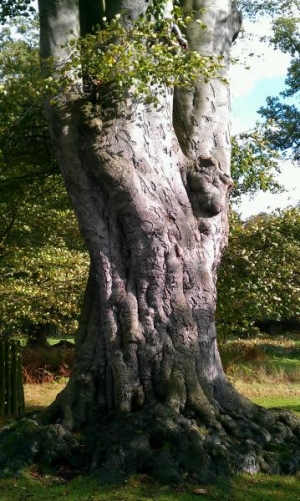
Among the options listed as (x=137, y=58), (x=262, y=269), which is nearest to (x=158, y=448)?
(x=137, y=58)

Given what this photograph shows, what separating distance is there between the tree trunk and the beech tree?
0.02m

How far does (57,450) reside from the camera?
746 cm

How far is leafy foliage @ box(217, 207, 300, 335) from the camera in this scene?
524 inches

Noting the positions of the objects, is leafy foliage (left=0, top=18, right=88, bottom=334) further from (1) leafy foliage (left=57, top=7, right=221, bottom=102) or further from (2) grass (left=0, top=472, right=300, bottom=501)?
(2) grass (left=0, top=472, right=300, bottom=501)

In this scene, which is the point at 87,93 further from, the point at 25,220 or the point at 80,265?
the point at 80,265

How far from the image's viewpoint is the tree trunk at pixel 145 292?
7.57 meters

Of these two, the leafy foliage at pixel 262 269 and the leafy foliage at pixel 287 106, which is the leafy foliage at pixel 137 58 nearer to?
the leafy foliage at pixel 262 269

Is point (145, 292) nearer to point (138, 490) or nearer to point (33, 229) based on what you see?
point (138, 490)

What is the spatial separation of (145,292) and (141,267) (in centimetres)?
32

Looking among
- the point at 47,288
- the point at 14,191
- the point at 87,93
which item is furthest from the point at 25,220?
the point at 87,93

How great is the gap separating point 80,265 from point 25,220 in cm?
214

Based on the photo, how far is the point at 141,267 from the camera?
8305 millimetres

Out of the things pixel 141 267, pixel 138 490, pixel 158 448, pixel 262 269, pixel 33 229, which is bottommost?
pixel 138 490

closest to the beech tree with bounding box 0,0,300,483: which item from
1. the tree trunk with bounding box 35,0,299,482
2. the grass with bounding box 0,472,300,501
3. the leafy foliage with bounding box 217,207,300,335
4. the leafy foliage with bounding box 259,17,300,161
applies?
the tree trunk with bounding box 35,0,299,482
